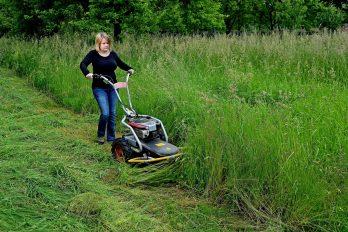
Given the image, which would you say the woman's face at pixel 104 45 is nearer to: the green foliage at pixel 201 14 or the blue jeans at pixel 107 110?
the blue jeans at pixel 107 110

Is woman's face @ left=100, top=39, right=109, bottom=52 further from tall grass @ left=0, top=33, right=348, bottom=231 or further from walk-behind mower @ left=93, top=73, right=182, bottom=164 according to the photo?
walk-behind mower @ left=93, top=73, right=182, bottom=164

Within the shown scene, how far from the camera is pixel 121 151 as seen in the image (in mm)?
6039

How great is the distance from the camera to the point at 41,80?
10.9 meters

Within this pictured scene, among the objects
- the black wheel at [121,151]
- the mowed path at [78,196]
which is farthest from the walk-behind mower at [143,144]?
the mowed path at [78,196]

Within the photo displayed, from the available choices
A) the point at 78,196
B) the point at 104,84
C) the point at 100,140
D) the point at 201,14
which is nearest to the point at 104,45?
the point at 104,84

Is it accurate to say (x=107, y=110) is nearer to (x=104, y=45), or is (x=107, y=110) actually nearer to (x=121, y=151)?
(x=104, y=45)

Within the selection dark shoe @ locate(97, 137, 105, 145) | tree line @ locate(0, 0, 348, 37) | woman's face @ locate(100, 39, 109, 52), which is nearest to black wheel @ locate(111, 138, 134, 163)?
dark shoe @ locate(97, 137, 105, 145)

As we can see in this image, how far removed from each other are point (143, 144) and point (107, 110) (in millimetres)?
1429

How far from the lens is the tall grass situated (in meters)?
4.06

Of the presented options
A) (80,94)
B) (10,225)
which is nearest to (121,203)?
(10,225)

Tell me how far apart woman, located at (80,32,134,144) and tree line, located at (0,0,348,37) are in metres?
5.86

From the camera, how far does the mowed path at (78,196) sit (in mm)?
4141

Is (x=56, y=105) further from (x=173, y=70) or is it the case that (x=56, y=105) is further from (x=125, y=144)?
(x=125, y=144)

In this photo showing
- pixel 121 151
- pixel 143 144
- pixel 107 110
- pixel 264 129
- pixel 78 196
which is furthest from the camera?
pixel 107 110
